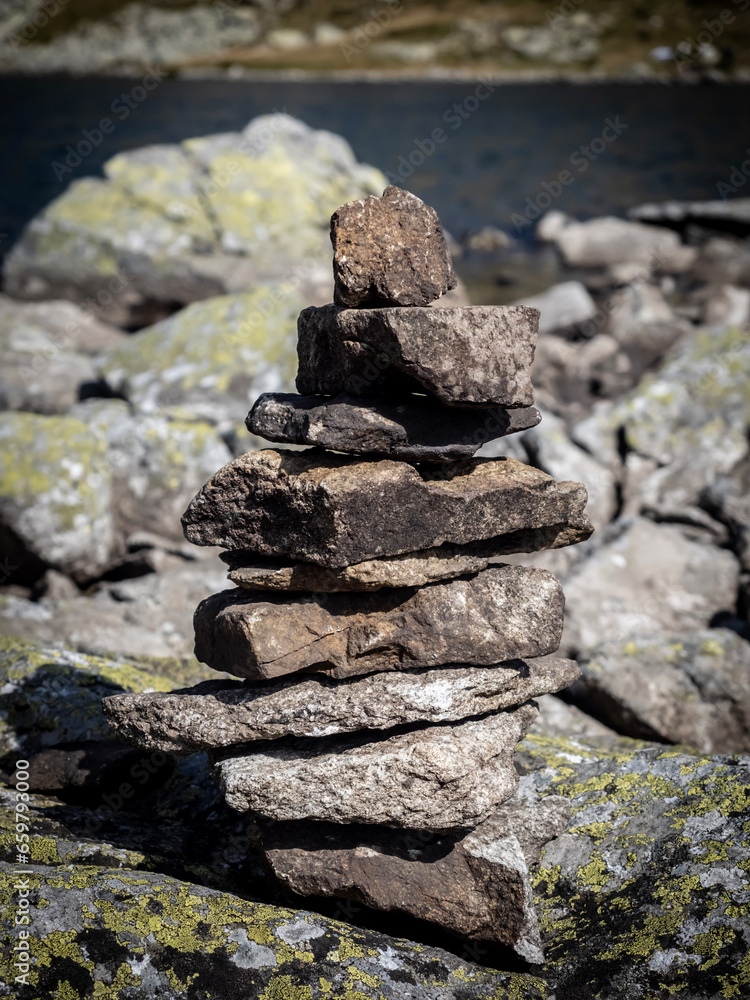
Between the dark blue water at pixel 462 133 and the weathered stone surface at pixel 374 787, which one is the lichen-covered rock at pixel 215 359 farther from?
the dark blue water at pixel 462 133

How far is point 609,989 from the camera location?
4836 mm

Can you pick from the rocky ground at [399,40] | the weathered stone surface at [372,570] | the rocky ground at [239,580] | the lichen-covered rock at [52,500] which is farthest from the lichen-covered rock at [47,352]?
the rocky ground at [399,40]

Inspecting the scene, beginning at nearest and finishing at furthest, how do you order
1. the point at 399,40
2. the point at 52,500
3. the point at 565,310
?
the point at 52,500, the point at 565,310, the point at 399,40

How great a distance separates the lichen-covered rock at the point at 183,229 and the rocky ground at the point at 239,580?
8cm

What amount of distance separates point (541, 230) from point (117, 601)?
33.5 m

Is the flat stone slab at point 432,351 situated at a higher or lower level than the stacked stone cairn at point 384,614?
higher

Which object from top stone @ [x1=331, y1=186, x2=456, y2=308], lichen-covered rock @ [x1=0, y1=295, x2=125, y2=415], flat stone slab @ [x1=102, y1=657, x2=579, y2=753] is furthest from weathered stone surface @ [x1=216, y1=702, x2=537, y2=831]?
lichen-covered rock @ [x1=0, y1=295, x2=125, y2=415]

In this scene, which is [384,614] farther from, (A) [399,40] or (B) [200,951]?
(A) [399,40]

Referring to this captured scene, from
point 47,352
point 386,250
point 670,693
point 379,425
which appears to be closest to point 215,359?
point 47,352

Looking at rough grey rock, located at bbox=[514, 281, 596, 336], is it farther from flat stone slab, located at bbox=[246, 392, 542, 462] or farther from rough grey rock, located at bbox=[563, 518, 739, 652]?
flat stone slab, located at bbox=[246, 392, 542, 462]

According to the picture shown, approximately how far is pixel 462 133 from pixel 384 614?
7158cm

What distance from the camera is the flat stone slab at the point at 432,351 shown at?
529 cm

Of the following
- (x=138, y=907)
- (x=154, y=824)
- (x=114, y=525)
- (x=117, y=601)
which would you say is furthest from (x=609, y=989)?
(x=114, y=525)

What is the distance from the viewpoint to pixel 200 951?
15.6 feet
